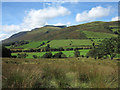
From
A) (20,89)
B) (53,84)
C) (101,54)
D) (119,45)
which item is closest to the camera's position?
(20,89)

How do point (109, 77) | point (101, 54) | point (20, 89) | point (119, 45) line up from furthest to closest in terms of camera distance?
point (101, 54)
point (119, 45)
point (109, 77)
point (20, 89)

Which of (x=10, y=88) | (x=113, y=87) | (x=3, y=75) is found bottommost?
(x=113, y=87)

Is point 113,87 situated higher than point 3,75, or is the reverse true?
point 3,75

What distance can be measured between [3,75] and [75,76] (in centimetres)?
223

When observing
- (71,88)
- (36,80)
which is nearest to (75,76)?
(71,88)

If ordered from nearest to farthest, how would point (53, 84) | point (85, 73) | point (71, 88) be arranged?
point (71, 88)
point (53, 84)
point (85, 73)

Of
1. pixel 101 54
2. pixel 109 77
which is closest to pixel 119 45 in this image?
pixel 101 54

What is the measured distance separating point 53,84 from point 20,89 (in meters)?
0.96

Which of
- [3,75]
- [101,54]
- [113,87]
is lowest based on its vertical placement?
[101,54]

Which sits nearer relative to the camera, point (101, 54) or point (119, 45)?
point (119, 45)

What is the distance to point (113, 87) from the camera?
2.87m

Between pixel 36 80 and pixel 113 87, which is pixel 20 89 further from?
pixel 113 87

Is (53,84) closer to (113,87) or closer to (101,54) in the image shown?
(113,87)

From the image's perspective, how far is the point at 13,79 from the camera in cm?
282
